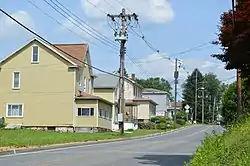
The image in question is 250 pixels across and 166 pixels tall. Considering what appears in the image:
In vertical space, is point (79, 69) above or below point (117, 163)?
above

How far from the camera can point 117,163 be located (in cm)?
1930

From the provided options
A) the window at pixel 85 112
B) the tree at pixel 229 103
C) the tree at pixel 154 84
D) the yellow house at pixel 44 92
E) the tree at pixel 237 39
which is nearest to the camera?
the tree at pixel 237 39

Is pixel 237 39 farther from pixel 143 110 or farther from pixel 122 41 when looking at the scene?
pixel 143 110

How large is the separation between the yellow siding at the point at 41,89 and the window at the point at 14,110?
40 cm

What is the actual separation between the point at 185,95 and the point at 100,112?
85.3m

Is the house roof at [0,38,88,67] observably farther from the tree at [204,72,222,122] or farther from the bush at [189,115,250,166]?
the tree at [204,72,222,122]

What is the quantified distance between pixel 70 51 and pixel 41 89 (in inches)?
222

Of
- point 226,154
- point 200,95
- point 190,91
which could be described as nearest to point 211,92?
point 200,95

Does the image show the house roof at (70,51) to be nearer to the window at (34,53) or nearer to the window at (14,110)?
the window at (34,53)

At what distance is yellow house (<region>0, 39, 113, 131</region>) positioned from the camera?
182 ft

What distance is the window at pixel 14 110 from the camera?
56188mm

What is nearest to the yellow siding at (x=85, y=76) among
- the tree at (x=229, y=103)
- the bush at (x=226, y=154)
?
the tree at (x=229, y=103)

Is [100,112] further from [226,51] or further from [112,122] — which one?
[226,51]

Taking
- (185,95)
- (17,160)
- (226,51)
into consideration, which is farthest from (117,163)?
(185,95)
